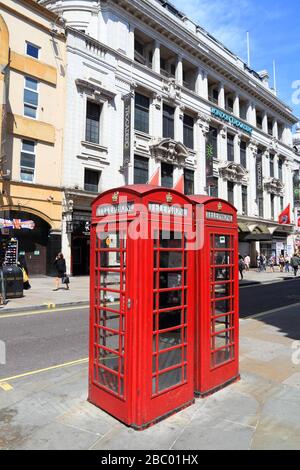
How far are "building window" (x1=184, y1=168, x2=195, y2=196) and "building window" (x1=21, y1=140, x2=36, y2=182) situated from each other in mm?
14735

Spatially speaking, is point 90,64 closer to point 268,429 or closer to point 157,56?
point 157,56

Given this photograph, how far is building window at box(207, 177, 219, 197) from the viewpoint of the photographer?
3506 centimetres

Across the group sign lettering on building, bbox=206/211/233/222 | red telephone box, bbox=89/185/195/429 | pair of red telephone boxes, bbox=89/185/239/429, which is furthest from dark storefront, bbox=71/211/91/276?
red telephone box, bbox=89/185/195/429

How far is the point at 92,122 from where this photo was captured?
84.8 ft

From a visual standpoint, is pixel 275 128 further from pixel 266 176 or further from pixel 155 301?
pixel 155 301

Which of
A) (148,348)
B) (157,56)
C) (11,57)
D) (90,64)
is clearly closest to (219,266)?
(148,348)

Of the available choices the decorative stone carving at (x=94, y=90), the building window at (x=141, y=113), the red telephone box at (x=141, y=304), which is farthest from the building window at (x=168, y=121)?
the red telephone box at (x=141, y=304)

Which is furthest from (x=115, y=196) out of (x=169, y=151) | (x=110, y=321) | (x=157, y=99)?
(x=157, y=99)

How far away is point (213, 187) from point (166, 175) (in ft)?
22.3

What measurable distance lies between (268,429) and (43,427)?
236 centimetres

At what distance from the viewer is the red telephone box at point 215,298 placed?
4.70 meters

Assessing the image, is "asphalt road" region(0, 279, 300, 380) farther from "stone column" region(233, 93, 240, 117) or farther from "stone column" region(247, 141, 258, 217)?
"stone column" region(233, 93, 240, 117)

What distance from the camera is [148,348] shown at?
12.9 ft

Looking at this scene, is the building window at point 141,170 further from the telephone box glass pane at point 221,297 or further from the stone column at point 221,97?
the telephone box glass pane at point 221,297
